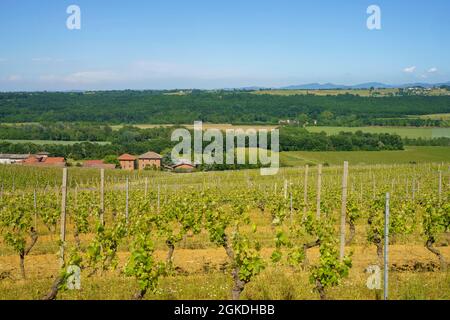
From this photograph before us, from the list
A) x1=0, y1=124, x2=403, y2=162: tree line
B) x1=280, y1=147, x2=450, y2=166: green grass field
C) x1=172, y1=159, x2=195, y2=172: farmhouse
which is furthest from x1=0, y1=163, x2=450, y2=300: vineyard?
x1=0, y1=124, x2=403, y2=162: tree line

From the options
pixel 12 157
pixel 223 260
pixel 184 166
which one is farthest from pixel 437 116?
pixel 223 260

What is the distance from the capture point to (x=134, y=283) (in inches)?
358

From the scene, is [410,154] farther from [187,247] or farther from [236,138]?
[187,247]

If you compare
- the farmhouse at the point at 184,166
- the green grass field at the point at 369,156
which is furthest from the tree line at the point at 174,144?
the farmhouse at the point at 184,166

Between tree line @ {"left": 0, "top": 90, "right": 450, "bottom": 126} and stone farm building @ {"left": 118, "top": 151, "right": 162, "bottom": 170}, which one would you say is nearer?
stone farm building @ {"left": 118, "top": 151, "right": 162, "bottom": 170}

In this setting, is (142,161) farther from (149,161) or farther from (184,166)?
(184,166)

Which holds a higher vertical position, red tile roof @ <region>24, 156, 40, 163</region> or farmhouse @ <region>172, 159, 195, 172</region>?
red tile roof @ <region>24, 156, 40, 163</region>

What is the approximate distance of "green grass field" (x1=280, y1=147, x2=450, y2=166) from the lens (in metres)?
57.8

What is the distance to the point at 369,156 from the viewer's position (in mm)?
61906

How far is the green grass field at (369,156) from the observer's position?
2275 inches

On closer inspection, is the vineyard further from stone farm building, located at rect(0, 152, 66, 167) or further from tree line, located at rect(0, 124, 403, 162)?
tree line, located at rect(0, 124, 403, 162)

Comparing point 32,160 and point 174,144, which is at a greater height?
point 174,144

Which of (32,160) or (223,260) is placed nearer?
(223,260)
